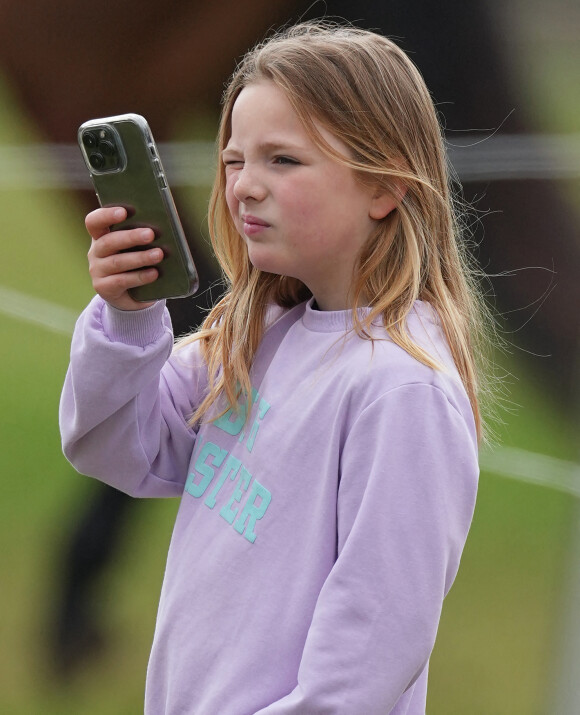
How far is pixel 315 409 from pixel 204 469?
0.52 ft

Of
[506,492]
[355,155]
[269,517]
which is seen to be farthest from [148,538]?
[355,155]

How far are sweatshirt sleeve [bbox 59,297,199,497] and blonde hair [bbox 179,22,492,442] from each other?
0.26 feet

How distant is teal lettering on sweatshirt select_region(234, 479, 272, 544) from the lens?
0.80 metres

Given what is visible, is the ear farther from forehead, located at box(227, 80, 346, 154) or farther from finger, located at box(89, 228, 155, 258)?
finger, located at box(89, 228, 155, 258)

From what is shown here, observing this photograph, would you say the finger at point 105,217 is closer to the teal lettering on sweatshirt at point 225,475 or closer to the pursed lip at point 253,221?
the pursed lip at point 253,221

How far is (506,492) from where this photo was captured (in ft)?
4.69

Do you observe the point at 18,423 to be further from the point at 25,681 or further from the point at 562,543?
the point at 562,543

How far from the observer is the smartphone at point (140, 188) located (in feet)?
2.66

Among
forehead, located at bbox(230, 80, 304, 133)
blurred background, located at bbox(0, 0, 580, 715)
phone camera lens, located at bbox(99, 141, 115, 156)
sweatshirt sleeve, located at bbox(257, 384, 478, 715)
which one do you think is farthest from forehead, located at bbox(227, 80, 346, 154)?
blurred background, located at bbox(0, 0, 580, 715)

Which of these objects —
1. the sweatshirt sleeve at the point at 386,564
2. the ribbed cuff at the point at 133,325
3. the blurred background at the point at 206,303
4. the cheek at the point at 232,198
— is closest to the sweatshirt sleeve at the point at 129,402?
the ribbed cuff at the point at 133,325

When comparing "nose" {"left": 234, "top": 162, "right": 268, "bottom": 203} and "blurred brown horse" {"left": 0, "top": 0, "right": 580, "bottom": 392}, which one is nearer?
"nose" {"left": 234, "top": 162, "right": 268, "bottom": 203}

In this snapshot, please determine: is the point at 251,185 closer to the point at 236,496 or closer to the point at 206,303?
the point at 236,496

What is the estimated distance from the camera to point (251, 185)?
0.80 meters

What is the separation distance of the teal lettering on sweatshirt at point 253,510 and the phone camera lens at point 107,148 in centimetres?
30
